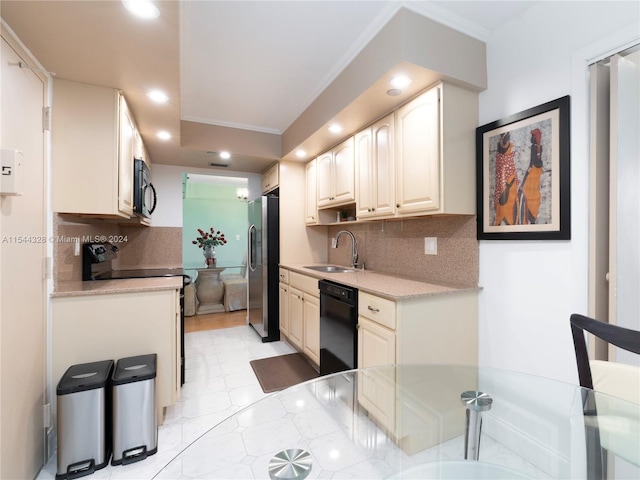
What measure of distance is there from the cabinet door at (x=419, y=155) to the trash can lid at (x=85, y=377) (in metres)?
2.12

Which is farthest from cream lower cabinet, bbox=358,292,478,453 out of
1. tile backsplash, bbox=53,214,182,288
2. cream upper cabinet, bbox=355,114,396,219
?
tile backsplash, bbox=53,214,182,288

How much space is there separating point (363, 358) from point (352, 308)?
1.10ft

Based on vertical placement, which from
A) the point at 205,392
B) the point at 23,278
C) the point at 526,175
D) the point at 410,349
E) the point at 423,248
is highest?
the point at 526,175

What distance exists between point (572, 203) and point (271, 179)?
317 cm

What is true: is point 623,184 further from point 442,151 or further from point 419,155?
point 419,155

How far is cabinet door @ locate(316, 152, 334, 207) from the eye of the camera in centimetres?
317

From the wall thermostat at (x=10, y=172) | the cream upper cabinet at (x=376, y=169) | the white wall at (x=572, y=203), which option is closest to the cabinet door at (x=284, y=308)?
the cream upper cabinet at (x=376, y=169)

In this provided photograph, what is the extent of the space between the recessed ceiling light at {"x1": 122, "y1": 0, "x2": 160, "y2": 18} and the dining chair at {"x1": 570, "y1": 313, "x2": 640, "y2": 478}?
204 cm

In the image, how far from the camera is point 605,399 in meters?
Answer: 1.09

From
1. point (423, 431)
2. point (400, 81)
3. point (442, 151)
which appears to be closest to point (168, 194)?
point (400, 81)

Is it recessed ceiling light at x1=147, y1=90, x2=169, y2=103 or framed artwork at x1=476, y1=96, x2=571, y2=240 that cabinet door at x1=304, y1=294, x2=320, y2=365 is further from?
recessed ceiling light at x1=147, y1=90, x2=169, y2=103

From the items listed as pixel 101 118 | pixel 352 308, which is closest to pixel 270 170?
pixel 101 118

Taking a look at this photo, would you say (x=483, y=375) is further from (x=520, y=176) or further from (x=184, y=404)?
(x=184, y=404)

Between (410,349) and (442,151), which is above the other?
(442,151)
